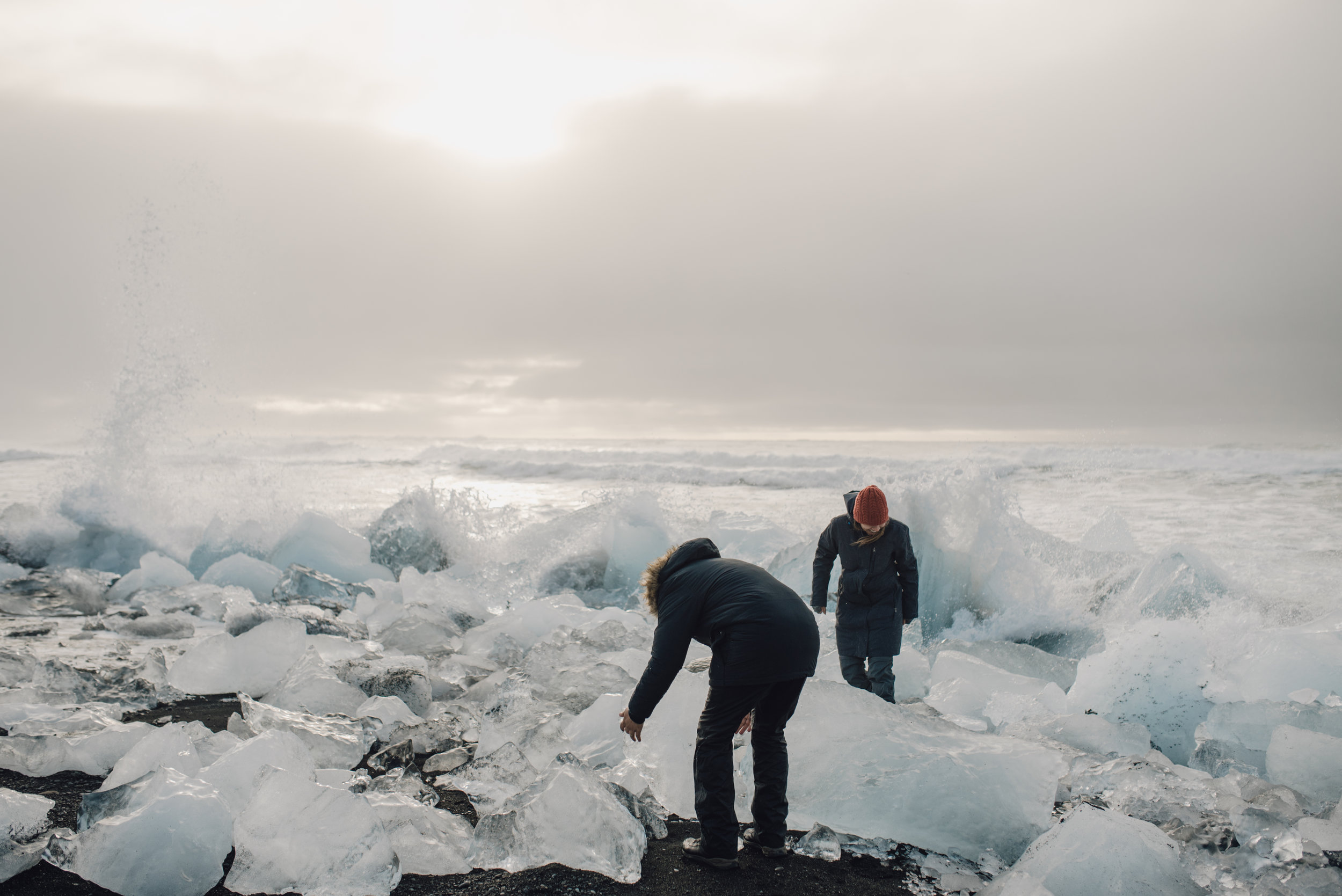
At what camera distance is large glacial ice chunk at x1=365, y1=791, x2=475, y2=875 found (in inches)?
126

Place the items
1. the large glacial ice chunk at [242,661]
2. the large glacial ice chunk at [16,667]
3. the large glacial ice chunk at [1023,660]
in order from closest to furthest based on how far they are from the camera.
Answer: the large glacial ice chunk at [16,667] → the large glacial ice chunk at [242,661] → the large glacial ice chunk at [1023,660]

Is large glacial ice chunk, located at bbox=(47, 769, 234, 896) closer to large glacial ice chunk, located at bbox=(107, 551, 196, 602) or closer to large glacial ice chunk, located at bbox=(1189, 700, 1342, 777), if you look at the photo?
large glacial ice chunk, located at bbox=(1189, 700, 1342, 777)

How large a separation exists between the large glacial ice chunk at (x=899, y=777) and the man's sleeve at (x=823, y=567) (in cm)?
137

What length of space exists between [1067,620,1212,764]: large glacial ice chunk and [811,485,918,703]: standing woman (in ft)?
4.18

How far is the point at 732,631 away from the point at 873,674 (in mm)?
2621

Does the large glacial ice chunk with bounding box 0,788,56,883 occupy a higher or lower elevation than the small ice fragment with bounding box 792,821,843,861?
higher

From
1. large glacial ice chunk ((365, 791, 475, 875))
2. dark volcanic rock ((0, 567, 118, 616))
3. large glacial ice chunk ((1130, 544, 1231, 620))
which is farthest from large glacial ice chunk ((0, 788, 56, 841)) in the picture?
large glacial ice chunk ((1130, 544, 1231, 620))

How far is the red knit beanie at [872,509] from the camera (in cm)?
509

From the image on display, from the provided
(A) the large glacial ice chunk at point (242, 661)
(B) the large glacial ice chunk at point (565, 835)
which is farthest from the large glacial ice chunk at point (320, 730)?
(B) the large glacial ice chunk at point (565, 835)

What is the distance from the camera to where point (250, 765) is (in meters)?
3.58

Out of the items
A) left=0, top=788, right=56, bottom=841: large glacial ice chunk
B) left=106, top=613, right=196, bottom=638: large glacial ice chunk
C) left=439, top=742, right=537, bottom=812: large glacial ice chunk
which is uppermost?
left=0, top=788, right=56, bottom=841: large glacial ice chunk

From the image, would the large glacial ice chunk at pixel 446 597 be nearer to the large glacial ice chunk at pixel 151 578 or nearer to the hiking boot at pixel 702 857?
the large glacial ice chunk at pixel 151 578

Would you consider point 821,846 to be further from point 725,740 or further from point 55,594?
point 55,594

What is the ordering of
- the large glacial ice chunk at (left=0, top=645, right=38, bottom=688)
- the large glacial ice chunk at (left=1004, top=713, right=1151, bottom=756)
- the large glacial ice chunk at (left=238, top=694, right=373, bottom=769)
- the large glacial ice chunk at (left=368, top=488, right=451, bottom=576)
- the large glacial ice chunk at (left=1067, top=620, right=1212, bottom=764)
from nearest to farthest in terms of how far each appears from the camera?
the large glacial ice chunk at (left=238, top=694, right=373, bottom=769), the large glacial ice chunk at (left=1004, top=713, right=1151, bottom=756), the large glacial ice chunk at (left=1067, top=620, right=1212, bottom=764), the large glacial ice chunk at (left=0, top=645, right=38, bottom=688), the large glacial ice chunk at (left=368, top=488, right=451, bottom=576)
